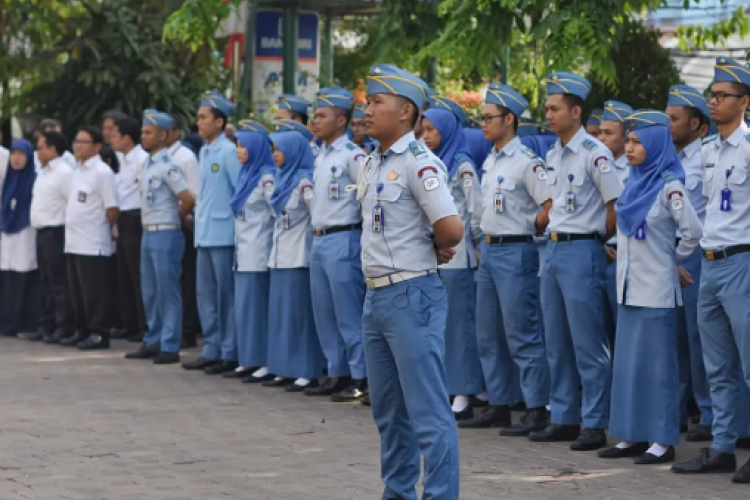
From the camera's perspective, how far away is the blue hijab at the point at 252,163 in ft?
42.0

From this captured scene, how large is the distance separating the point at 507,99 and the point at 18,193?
759cm

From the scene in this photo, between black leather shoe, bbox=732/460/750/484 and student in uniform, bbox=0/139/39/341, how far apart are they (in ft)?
31.2

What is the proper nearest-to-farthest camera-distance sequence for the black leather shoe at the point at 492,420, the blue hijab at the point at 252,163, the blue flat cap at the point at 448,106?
the black leather shoe at the point at 492,420 < the blue flat cap at the point at 448,106 < the blue hijab at the point at 252,163

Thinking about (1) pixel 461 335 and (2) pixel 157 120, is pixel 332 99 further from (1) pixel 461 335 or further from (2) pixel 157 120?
(2) pixel 157 120

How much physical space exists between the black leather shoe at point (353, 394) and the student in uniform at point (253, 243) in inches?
50.5

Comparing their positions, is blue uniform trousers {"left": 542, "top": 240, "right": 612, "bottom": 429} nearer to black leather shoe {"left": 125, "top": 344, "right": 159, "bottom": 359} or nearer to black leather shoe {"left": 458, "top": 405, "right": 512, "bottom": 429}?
black leather shoe {"left": 458, "top": 405, "right": 512, "bottom": 429}

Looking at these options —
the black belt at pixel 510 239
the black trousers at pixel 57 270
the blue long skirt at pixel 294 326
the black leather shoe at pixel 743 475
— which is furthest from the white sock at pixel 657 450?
the black trousers at pixel 57 270

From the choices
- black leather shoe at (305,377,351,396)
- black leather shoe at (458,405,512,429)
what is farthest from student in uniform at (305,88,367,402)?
black leather shoe at (458,405,512,429)

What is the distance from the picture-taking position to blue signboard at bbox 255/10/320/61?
18.2 metres

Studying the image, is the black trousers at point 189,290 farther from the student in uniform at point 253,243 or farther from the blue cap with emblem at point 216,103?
the student in uniform at point 253,243

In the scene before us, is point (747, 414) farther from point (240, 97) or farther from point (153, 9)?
point (153, 9)

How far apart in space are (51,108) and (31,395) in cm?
997

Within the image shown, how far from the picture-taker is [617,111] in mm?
10203

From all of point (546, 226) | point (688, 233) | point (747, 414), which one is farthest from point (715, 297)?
point (546, 226)
